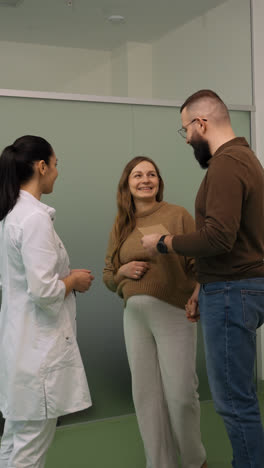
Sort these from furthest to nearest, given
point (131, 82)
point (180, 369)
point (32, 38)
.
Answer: point (131, 82) → point (32, 38) → point (180, 369)

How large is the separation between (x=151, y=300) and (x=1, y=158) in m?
0.93

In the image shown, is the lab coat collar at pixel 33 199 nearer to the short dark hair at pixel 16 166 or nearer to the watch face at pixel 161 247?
the short dark hair at pixel 16 166

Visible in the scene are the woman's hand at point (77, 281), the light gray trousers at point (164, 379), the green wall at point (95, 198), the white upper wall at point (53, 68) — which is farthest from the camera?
the green wall at point (95, 198)

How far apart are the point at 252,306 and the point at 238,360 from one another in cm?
19

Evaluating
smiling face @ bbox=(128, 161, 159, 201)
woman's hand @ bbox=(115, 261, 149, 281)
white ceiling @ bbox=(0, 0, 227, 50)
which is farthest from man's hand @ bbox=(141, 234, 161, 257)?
white ceiling @ bbox=(0, 0, 227, 50)

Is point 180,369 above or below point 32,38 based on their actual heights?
below

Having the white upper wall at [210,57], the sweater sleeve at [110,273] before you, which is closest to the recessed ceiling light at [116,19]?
the white upper wall at [210,57]

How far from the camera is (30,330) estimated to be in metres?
2.21

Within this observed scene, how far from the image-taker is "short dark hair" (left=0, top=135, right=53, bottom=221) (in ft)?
7.40

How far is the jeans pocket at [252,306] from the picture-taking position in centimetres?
216

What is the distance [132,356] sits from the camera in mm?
2830

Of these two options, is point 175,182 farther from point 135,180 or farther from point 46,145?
point 46,145

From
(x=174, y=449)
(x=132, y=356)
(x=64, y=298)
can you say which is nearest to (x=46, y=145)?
(x=64, y=298)

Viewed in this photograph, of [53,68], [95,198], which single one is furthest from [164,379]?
[53,68]
